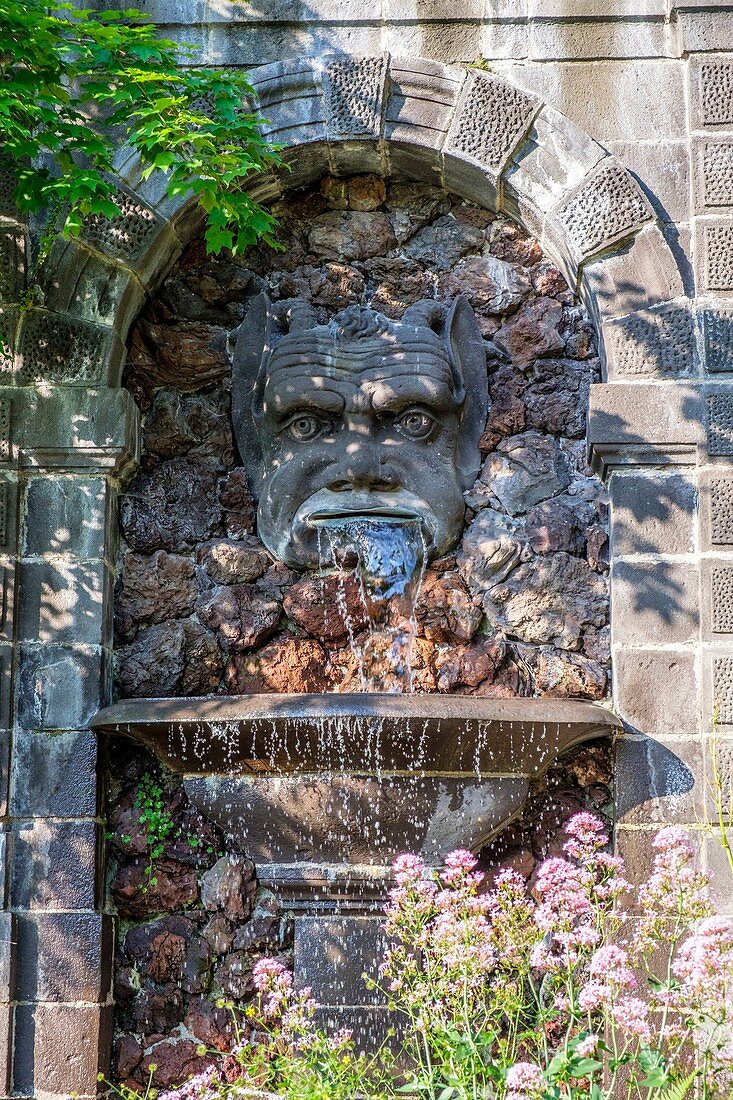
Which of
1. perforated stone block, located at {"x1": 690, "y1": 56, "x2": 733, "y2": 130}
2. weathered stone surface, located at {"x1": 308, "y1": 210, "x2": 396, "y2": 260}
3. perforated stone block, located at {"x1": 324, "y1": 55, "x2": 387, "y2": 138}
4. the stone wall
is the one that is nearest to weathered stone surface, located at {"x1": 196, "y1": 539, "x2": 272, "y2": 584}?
Result: the stone wall

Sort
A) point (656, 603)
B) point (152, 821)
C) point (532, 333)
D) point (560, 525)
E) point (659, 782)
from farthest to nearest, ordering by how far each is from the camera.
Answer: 1. point (532, 333)
2. point (560, 525)
3. point (152, 821)
4. point (656, 603)
5. point (659, 782)

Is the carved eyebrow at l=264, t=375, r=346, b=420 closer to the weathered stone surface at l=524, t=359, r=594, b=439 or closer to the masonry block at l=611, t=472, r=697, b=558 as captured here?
the weathered stone surface at l=524, t=359, r=594, b=439

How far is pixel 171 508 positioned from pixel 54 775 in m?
1.08

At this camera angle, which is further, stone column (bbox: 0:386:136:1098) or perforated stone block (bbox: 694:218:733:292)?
perforated stone block (bbox: 694:218:733:292)

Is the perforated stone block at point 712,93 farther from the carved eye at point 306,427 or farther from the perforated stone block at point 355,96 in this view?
the carved eye at point 306,427

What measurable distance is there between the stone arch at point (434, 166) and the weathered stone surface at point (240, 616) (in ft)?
2.93

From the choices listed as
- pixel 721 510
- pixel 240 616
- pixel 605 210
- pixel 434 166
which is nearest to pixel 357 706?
pixel 240 616

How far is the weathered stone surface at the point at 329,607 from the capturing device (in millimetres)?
4914

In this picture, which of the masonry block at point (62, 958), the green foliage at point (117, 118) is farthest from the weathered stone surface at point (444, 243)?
the masonry block at point (62, 958)

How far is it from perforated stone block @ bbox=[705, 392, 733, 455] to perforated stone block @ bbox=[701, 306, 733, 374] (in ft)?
0.37

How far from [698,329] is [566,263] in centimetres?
61

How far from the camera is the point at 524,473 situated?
501cm

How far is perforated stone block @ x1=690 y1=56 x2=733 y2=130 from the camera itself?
193 inches

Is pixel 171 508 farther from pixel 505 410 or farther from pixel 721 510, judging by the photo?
pixel 721 510
